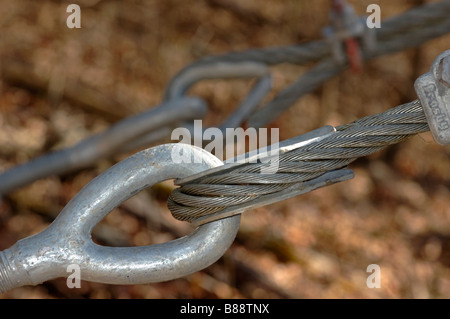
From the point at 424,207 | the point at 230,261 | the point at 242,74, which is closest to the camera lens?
the point at 242,74

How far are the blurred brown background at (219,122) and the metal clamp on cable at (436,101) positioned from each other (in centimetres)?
123

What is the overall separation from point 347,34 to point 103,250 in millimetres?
927

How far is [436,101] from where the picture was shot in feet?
2.05

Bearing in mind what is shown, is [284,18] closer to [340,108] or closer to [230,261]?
[340,108]

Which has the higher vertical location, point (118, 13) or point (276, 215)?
point (118, 13)

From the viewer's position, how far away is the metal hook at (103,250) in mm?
601

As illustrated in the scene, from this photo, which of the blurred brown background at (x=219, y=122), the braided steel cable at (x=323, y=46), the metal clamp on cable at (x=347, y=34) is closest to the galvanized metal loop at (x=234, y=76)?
the braided steel cable at (x=323, y=46)

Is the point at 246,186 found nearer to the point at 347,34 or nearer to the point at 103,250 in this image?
the point at 103,250

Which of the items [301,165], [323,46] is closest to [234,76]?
[323,46]

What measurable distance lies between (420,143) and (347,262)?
2.98ft

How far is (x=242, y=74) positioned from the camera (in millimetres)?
1365

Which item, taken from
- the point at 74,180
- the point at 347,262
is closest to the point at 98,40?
the point at 74,180

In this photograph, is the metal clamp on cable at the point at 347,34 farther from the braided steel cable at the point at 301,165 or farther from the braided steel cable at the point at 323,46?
the braided steel cable at the point at 301,165

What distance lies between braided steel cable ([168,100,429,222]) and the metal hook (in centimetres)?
5
